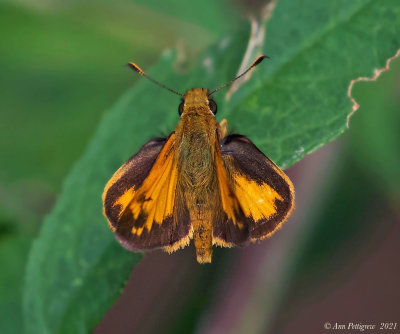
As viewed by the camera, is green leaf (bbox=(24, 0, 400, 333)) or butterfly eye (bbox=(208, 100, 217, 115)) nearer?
green leaf (bbox=(24, 0, 400, 333))

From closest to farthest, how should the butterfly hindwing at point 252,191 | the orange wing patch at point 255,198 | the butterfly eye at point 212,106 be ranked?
1. the butterfly hindwing at point 252,191
2. the orange wing patch at point 255,198
3. the butterfly eye at point 212,106

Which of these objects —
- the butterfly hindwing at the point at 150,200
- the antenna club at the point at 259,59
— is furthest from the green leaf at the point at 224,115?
the butterfly hindwing at the point at 150,200

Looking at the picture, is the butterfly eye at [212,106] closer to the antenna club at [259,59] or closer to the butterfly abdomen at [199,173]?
the butterfly abdomen at [199,173]

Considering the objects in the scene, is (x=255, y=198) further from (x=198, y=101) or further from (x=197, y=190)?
(x=198, y=101)

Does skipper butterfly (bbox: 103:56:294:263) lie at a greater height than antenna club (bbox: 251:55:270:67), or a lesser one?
lesser

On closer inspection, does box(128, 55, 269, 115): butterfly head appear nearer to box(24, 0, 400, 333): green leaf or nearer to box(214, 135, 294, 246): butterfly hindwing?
box(24, 0, 400, 333): green leaf

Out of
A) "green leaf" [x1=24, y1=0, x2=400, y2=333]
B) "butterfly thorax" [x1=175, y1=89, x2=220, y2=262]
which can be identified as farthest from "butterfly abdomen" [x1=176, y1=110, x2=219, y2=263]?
"green leaf" [x1=24, y1=0, x2=400, y2=333]

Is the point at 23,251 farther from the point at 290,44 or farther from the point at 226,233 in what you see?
the point at 290,44
